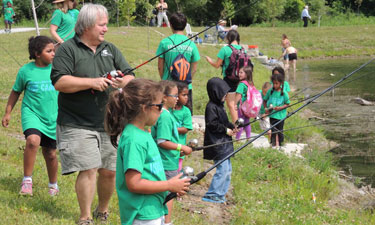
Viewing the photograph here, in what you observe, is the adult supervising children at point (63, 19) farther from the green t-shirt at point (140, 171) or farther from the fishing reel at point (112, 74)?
the green t-shirt at point (140, 171)

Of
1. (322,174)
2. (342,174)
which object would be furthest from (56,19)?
(342,174)

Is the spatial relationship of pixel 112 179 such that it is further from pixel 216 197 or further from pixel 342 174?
pixel 342 174

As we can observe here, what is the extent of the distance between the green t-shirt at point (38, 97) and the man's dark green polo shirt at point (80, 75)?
990 mm

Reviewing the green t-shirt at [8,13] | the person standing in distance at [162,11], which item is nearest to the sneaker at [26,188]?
the green t-shirt at [8,13]

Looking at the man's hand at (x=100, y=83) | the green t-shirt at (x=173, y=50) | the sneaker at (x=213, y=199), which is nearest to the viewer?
the man's hand at (x=100, y=83)

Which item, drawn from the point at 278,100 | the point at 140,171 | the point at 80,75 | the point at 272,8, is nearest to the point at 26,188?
the point at 80,75

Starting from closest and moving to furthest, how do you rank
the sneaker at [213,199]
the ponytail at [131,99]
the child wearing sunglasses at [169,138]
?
the ponytail at [131,99]
the child wearing sunglasses at [169,138]
the sneaker at [213,199]

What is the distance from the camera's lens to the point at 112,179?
455 centimetres

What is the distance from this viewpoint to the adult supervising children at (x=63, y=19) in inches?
278

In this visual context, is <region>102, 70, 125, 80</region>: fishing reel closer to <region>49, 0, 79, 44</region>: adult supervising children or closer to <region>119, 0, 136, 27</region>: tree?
<region>49, 0, 79, 44</region>: adult supervising children

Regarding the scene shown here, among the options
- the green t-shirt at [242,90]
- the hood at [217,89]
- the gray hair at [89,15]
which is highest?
the gray hair at [89,15]

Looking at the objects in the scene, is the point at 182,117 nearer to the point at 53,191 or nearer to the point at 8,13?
the point at 53,191

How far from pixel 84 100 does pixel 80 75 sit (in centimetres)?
20

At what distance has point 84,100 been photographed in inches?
167
